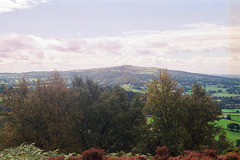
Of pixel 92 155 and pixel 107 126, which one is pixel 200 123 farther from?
pixel 107 126

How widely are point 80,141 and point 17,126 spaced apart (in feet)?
45.9

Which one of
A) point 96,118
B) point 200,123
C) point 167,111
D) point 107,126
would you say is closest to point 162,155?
point 167,111

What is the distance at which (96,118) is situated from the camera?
36344mm

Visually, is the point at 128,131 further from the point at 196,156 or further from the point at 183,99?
the point at 196,156

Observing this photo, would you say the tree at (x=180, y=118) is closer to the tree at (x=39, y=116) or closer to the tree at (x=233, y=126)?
the tree at (x=39, y=116)

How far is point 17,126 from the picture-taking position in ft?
82.4

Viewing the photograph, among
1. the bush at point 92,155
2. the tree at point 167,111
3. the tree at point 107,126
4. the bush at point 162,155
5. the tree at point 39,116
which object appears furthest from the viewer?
the tree at point 107,126

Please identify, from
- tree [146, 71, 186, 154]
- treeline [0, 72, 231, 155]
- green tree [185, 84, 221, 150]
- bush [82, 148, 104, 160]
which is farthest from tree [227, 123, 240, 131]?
bush [82, 148, 104, 160]

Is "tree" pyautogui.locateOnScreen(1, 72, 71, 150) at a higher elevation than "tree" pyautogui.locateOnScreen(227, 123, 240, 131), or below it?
higher

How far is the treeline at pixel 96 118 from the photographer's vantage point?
80.3 feet

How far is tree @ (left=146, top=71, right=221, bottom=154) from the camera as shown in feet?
76.2

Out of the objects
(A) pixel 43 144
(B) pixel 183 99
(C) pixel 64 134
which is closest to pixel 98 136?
(C) pixel 64 134

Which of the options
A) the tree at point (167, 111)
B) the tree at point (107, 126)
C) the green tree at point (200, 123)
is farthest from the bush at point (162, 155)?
the tree at point (107, 126)

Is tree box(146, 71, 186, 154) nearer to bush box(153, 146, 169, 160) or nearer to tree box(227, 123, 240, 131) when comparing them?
bush box(153, 146, 169, 160)
